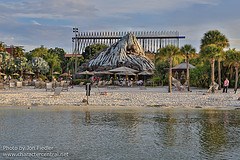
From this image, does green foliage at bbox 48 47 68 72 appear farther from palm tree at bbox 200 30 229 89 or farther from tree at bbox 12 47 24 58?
palm tree at bbox 200 30 229 89

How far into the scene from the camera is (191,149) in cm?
1138

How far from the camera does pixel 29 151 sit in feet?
35.4

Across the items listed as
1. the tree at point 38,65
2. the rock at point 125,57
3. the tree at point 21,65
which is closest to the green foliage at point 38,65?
the tree at point 38,65

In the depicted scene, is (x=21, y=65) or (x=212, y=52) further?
(x=21, y=65)

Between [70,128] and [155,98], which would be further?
[155,98]

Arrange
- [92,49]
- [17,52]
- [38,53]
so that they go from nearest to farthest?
[17,52] < [38,53] < [92,49]

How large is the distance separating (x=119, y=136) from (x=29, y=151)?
11.5 ft

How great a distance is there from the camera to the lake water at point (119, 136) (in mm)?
10719

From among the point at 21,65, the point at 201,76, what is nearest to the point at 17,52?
the point at 21,65

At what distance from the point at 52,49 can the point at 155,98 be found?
7999 cm

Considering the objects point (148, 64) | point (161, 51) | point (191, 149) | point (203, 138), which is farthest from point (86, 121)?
point (148, 64)

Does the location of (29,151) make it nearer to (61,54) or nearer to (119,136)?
(119,136)

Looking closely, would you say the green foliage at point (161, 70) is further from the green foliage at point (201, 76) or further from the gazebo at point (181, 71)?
the green foliage at point (201, 76)

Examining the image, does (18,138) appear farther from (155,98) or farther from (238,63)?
(238,63)
